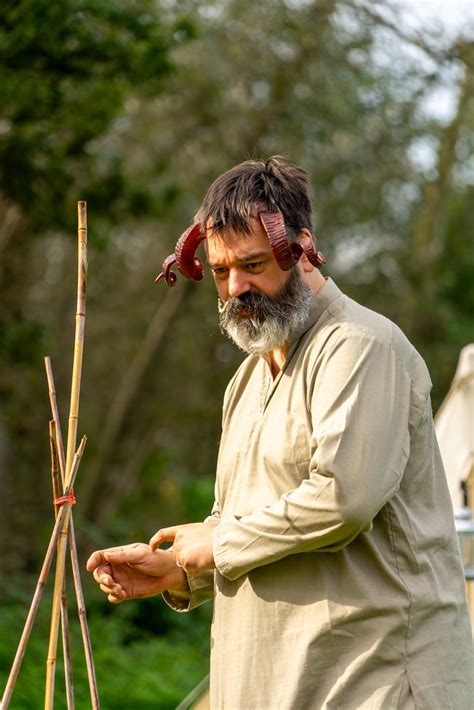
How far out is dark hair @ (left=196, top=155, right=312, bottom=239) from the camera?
2.14 meters

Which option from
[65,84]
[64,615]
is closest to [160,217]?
[65,84]

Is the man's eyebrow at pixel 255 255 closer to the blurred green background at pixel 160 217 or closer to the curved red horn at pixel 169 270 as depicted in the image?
the curved red horn at pixel 169 270

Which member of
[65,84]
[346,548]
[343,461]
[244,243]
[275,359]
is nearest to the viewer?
[343,461]

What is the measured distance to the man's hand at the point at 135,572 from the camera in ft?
7.69

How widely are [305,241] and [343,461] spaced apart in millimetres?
500

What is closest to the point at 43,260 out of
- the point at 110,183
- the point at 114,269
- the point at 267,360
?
the point at 114,269

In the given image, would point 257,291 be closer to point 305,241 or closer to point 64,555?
point 305,241

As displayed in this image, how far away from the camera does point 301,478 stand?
208 cm

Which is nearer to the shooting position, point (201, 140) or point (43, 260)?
point (201, 140)

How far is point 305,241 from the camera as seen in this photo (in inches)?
85.7

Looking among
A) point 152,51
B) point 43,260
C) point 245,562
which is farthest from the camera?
point 43,260

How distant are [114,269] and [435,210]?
13.2ft

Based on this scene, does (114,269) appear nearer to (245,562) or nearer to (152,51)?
(152,51)

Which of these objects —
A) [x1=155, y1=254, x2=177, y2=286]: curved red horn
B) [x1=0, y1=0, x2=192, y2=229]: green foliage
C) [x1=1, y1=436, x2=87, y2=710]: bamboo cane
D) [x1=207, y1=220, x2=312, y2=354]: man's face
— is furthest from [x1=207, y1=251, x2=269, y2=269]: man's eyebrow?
[x1=0, y1=0, x2=192, y2=229]: green foliage
